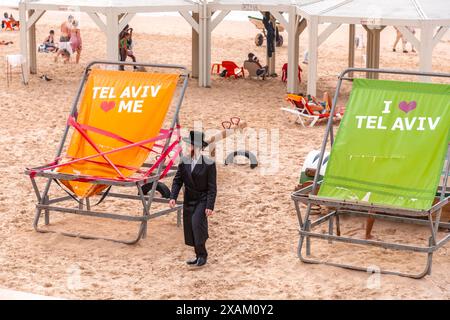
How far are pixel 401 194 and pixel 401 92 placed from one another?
104cm

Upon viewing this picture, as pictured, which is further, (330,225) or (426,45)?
(426,45)

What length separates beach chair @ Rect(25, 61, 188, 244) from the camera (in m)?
10.7

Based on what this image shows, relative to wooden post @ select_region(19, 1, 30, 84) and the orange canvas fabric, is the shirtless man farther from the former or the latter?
the orange canvas fabric

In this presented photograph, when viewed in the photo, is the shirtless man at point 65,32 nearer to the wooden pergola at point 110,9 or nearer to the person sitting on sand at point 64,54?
the person sitting on sand at point 64,54

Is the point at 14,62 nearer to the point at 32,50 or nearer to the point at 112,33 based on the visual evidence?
the point at 32,50

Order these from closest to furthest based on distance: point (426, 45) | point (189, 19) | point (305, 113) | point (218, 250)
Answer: point (218, 250), point (305, 113), point (426, 45), point (189, 19)

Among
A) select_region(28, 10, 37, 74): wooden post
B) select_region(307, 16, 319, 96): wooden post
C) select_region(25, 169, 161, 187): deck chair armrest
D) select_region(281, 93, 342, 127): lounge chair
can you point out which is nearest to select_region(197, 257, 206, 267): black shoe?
select_region(25, 169, 161, 187): deck chair armrest

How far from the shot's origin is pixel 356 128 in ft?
33.6

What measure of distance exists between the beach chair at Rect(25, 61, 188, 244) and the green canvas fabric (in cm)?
174

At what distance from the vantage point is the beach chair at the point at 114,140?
35.0ft

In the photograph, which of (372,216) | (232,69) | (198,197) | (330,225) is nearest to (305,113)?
(232,69)

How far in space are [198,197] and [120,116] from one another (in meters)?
1.66

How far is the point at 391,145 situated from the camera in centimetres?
1007
